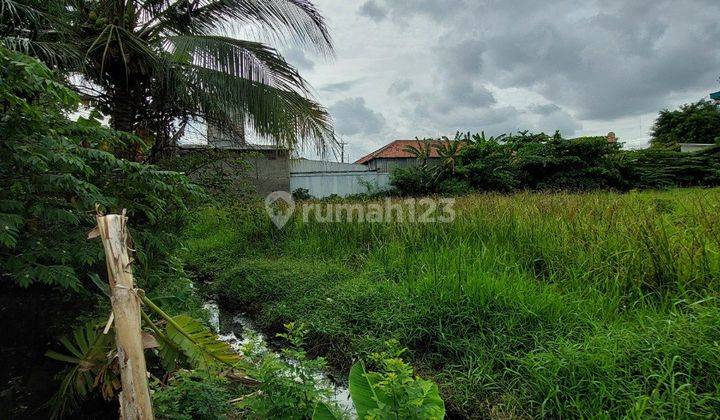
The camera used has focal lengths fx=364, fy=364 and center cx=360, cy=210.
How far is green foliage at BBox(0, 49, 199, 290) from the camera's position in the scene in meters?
1.62

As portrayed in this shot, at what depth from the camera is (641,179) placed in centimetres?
1368

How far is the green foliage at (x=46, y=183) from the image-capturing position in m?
1.62

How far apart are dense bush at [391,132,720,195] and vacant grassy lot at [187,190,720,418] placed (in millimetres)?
8813

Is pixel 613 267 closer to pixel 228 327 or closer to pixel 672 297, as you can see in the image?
pixel 672 297

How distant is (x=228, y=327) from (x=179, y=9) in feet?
14.5

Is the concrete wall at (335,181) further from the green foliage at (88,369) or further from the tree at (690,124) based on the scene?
the tree at (690,124)

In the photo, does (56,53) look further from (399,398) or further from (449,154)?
(449,154)

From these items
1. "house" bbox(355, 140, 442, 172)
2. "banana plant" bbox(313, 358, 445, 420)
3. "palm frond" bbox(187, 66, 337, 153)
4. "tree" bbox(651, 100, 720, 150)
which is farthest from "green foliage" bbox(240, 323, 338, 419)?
"tree" bbox(651, 100, 720, 150)

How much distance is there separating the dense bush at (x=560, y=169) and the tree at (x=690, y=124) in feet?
29.4

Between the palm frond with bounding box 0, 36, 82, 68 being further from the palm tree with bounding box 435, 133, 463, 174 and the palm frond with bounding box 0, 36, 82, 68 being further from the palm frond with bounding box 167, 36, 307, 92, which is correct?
the palm tree with bounding box 435, 133, 463, 174

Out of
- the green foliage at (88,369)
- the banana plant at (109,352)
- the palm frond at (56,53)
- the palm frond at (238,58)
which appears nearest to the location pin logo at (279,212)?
the palm frond at (238,58)

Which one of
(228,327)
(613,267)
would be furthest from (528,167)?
(228,327)

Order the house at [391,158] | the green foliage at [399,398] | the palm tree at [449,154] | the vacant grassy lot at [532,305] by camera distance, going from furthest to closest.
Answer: the house at [391,158], the palm tree at [449,154], the vacant grassy lot at [532,305], the green foliage at [399,398]

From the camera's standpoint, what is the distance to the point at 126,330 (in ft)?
3.62
